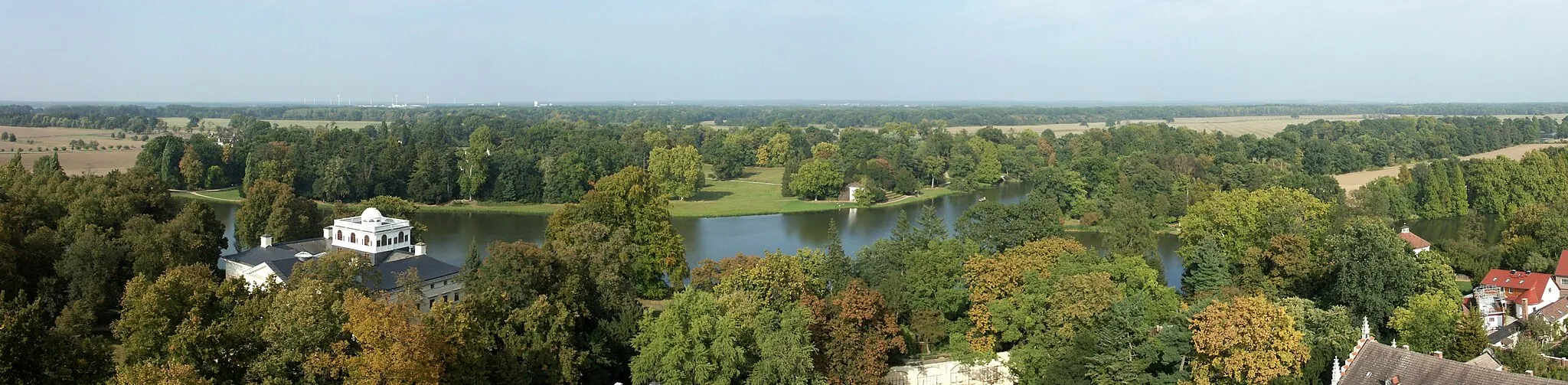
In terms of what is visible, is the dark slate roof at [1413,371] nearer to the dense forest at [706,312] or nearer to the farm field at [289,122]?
the dense forest at [706,312]

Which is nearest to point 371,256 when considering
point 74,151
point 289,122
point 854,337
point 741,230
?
point 854,337

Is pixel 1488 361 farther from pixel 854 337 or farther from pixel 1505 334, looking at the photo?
pixel 854 337

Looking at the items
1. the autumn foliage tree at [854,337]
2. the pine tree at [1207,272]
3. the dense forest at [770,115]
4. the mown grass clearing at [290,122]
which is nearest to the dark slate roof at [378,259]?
the autumn foliage tree at [854,337]

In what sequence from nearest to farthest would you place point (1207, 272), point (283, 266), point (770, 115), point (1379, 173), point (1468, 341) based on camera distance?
1. point (1468, 341)
2. point (283, 266)
3. point (1207, 272)
4. point (1379, 173)
5. point (770, 115)

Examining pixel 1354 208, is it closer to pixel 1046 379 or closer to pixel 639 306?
pixel 1046 379

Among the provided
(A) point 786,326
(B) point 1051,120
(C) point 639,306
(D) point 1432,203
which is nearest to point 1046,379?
(A) point 786,326

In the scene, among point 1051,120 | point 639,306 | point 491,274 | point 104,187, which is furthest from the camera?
point 1051,120
